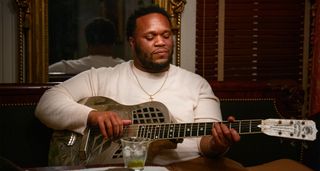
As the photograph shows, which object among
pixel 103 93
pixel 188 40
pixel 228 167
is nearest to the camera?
pixel 228 167

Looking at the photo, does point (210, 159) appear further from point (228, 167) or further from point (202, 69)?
point (202, 69)

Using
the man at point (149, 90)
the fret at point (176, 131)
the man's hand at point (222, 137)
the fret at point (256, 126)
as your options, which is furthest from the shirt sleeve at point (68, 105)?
the fret at point (256, 126)

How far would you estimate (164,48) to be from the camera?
2125 millimetres

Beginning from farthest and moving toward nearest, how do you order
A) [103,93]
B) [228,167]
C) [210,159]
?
[103,93], [210,159], [228,167]

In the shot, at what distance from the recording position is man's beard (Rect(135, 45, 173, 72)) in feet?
6.96

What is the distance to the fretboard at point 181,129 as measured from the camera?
1.72m

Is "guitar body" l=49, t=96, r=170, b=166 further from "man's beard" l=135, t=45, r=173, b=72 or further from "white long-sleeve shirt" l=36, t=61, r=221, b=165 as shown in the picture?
"man's beard" l=135, t=45, r=173, b=72

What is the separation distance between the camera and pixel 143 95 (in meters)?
2.08

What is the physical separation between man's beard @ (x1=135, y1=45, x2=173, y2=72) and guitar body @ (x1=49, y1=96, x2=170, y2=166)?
24 centimetres

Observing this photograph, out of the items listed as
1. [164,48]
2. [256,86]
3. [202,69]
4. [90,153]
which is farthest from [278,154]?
[90,153]

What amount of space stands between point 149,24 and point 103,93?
0.38 meters

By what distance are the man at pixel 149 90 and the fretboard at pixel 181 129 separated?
0.39ft

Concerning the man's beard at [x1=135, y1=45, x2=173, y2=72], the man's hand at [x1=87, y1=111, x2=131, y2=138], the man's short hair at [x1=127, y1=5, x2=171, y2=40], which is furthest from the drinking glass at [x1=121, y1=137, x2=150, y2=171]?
the man's short hair at [x1=127, y1=5, x2=171, y2=40]

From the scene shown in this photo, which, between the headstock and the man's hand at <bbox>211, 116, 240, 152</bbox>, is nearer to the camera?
the headstock
